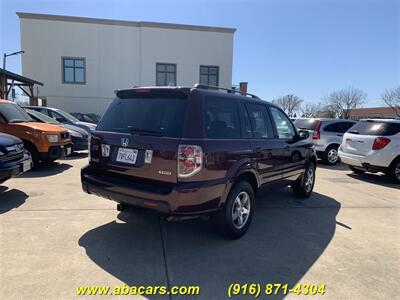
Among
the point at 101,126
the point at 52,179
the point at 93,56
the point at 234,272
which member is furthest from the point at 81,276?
the point at 93,56

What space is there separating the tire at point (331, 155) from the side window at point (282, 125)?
592 centimetres

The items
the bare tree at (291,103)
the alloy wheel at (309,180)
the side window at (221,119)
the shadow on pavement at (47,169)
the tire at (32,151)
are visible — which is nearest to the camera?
the side window at (221,119)

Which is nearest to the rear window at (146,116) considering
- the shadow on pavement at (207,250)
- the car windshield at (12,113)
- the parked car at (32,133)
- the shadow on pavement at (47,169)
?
the shadow on pavement at (207,250)

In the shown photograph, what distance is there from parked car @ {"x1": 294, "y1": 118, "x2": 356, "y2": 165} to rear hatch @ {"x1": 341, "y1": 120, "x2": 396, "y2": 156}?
1.93 meters

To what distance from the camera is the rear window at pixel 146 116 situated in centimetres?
326

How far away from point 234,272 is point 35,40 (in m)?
27.9

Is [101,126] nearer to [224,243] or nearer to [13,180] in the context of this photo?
[224,243]

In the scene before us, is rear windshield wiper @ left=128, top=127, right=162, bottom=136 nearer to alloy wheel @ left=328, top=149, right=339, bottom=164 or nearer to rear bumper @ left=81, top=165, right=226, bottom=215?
rear bumper @ left=81, top=165, right=226, bottom=215

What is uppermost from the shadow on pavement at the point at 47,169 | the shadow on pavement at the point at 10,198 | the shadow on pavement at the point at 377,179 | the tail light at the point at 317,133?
the tail light at the point at 317,133

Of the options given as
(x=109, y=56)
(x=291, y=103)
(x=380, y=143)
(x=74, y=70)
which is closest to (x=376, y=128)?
(x=380, y=143)

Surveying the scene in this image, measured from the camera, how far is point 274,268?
3162 mm

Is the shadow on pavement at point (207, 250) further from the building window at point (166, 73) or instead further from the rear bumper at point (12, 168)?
the building window at point (166, 73)

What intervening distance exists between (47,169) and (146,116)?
5583 millimetres

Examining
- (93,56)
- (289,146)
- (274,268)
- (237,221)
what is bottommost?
(274,268)
